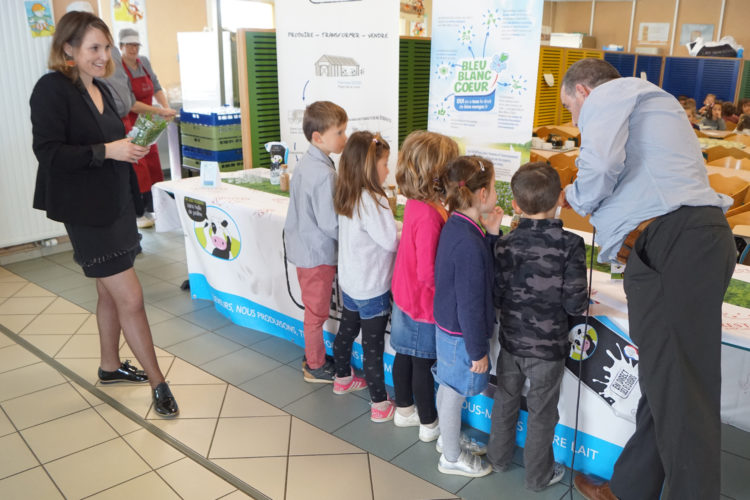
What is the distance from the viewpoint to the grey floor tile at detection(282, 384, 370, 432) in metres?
2.63

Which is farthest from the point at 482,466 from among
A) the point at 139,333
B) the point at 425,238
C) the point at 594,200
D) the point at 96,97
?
the point at 96,97

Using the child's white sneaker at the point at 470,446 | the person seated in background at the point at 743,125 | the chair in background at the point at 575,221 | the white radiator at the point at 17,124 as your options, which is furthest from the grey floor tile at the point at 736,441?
the person seated in background at the point at 743,125

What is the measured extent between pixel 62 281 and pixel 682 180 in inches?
167

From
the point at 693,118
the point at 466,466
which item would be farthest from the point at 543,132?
the point at 466,466

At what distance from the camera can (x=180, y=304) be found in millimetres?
3971

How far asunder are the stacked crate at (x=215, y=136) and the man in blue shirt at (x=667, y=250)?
3361 mm

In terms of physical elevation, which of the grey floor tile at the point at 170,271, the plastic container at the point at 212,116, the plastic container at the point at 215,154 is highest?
the plastic container at the point at 212,116

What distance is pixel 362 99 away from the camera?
11.8ft

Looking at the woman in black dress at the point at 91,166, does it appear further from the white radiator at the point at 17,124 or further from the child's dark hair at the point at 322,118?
the white radiator at the point at 17,124

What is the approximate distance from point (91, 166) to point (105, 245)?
0.33m

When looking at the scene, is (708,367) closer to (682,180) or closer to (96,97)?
(682,180)

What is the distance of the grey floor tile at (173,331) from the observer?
345cm

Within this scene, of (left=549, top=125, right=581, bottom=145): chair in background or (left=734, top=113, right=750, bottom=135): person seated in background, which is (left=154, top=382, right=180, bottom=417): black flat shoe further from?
(left=734, top=113, right=750, bottom=135): person seated in background

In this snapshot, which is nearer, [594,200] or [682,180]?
[682,180]
